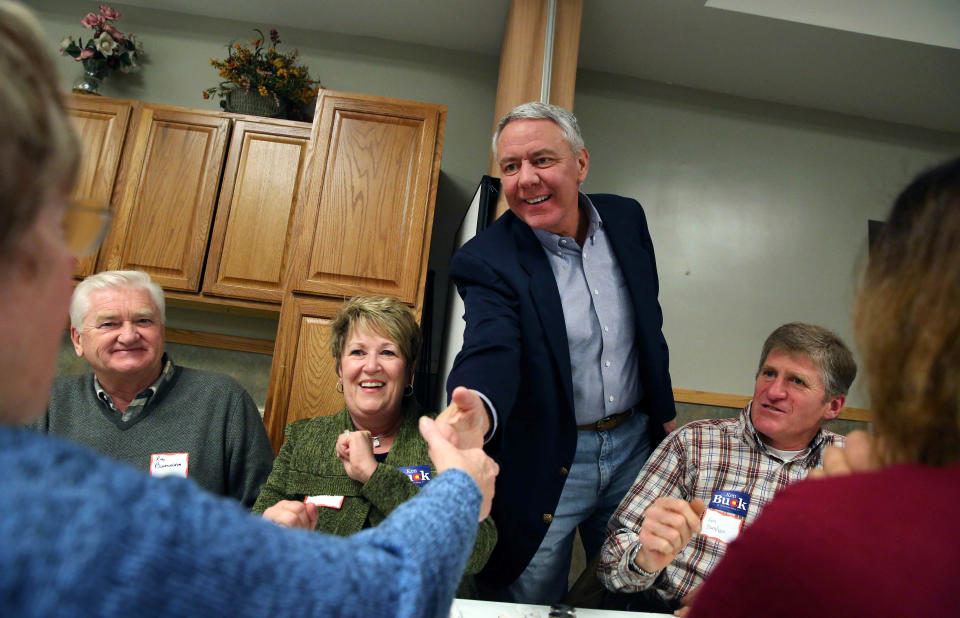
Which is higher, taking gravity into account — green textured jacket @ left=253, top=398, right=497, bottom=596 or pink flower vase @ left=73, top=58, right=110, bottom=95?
pink flower vase @ left=73, top=58, right=110, bottom=95

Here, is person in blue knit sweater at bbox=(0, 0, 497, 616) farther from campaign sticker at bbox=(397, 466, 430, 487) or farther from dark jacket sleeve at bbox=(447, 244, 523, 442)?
campaign sticker at bbox=(397, 466, 430, 487)

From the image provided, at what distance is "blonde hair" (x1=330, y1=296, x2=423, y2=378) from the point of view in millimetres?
1965

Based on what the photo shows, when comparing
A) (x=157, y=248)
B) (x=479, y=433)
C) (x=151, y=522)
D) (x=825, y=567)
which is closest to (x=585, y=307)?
(x=479, y=433)

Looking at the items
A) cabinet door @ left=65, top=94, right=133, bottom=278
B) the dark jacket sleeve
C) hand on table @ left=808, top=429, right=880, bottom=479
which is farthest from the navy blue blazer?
cabinet door @ left=65, top=94, right=133, bottom=278

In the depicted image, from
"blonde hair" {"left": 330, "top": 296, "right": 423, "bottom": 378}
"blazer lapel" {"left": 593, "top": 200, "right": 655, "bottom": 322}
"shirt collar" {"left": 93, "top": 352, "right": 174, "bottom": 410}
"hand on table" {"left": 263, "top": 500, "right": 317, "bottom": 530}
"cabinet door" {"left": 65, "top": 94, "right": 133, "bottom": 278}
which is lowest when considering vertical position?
"hand on table" {"left": 263, "top": 500, "right": 317, "bottom": 530}

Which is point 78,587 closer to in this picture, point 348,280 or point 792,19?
point 348,280

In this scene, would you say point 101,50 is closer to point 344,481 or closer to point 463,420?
point 344,481

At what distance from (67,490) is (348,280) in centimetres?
246

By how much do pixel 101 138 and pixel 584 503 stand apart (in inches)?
115

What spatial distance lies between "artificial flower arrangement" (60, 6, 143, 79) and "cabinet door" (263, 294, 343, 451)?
1.87 m

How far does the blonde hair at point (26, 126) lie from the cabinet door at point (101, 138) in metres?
3.01

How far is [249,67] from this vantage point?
318 centimetres

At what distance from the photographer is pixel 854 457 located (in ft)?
2.19

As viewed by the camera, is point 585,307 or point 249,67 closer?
point 585,307
